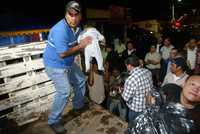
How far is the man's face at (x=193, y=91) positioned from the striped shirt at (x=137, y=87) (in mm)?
1983

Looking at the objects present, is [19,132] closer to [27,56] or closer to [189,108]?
[27,56]

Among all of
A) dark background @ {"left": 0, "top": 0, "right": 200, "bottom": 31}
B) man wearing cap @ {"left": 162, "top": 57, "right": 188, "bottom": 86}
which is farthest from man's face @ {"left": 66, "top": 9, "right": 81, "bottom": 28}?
dark background @ {"left": 0, "top": 0, "right": 200, "bottom": 31}

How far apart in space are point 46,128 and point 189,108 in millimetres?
2550

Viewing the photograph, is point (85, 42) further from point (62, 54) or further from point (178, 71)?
point (178, 71)

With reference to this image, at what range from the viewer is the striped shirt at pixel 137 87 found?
4.79 metres

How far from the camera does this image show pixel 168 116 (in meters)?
2.59

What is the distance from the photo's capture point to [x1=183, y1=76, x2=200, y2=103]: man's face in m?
2.75

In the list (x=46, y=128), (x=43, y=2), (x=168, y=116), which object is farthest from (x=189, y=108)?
(x=43, y=2)

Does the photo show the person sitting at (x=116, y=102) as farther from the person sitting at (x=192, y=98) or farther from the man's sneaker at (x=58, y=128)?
the person sitting at (x=192, y=98)

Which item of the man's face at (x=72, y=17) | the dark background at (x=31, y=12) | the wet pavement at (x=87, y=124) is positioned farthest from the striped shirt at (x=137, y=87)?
the dark background at (x=31, y=12)

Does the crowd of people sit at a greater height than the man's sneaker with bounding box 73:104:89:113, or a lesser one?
greater

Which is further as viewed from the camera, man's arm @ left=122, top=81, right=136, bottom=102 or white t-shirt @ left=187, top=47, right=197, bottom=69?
white t-shirt @ left=187, top=47, right=197, bottom=69

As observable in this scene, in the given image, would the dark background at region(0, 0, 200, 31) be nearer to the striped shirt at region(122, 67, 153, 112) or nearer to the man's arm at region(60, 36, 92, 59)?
the man's arm at region(60, 36, 92, 59)

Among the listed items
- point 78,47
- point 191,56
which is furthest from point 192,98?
point 191,56
